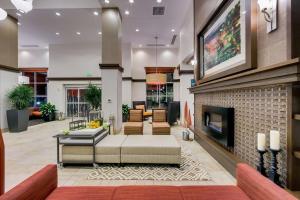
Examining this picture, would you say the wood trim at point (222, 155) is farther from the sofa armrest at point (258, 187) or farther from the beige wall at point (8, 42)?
the beige wall at point (8, 42)

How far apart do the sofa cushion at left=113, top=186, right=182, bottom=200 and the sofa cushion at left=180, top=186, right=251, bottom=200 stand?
91 millimetres

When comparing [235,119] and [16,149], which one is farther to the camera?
[16,149]

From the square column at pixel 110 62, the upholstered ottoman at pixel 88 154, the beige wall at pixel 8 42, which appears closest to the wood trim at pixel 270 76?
the upholstered ottoman at pixel 88 154

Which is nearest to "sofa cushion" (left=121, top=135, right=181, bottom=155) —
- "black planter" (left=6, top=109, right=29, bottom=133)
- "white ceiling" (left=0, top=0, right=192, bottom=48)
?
"white ceiling" (left=0, top=0, right=192, bottom=48)

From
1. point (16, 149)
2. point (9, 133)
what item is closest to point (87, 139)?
point (16, 149)

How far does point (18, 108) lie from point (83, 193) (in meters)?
7.34

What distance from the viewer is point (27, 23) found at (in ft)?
29.8

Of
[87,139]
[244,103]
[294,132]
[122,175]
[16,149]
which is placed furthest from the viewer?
[16,149]

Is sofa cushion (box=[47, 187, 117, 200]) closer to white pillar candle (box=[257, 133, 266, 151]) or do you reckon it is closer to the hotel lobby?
the hotel lobby

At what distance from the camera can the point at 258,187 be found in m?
1.59

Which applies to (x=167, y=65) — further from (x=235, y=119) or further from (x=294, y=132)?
(x=294, y=132)

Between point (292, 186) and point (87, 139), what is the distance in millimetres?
3241

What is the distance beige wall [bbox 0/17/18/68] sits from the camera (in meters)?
7.51

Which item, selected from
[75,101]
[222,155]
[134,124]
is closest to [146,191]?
[222,155]
